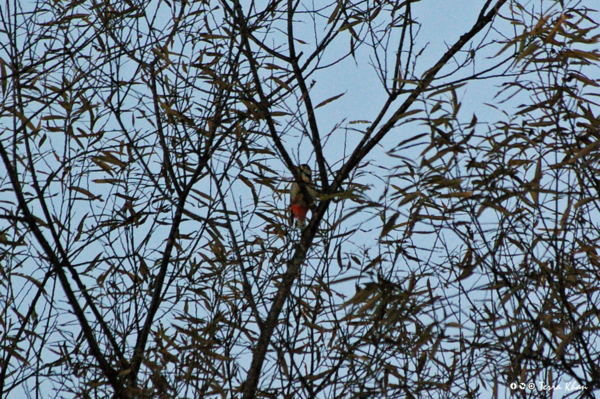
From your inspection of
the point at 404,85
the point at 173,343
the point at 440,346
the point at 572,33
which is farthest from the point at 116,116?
the point at 572,33

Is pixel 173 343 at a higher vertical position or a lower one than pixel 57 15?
lower

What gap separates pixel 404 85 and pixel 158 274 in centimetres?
116

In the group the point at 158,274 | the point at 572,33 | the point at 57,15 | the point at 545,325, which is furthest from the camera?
the point at 57,15

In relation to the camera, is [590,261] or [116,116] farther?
[116,116]

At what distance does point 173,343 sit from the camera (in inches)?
96.3

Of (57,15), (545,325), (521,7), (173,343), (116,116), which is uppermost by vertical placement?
(57,15)

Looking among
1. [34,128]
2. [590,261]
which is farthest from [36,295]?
[590,261]

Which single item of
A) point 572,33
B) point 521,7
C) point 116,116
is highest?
point 116,116

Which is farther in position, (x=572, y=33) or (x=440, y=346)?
(x=572, y=33)

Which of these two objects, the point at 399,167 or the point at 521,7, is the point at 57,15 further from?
the point at 521,7

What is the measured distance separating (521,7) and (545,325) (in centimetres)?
118

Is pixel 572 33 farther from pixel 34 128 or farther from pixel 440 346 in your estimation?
pixel 34 128

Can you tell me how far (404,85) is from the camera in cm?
Answer: 257

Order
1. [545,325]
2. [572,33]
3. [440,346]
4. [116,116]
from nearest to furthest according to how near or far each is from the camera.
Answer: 1. [545,325]
2. [440,346]
3. [572,33]
4. [116,116]
